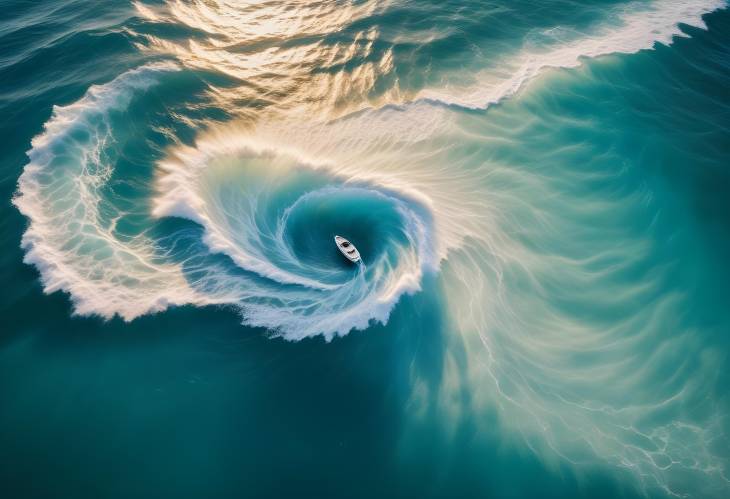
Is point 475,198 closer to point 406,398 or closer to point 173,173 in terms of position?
point 406,398

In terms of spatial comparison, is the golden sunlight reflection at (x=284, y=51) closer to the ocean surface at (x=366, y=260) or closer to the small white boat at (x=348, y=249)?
the ocean surface at (x=366, y=260)

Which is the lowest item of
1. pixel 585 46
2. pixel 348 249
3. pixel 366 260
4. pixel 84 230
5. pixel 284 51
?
pixel 84 230

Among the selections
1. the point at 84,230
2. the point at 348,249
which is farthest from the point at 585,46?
the point at 84,230

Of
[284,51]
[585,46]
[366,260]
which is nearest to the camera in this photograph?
[366,260]

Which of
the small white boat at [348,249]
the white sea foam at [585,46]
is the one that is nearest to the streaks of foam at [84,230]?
the small white boat at [348,249]

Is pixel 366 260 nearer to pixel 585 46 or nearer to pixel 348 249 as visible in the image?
pixel 348 249

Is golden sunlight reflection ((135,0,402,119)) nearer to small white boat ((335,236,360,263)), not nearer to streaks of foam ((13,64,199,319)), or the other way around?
streaks of foam ((13,64,199,319))
